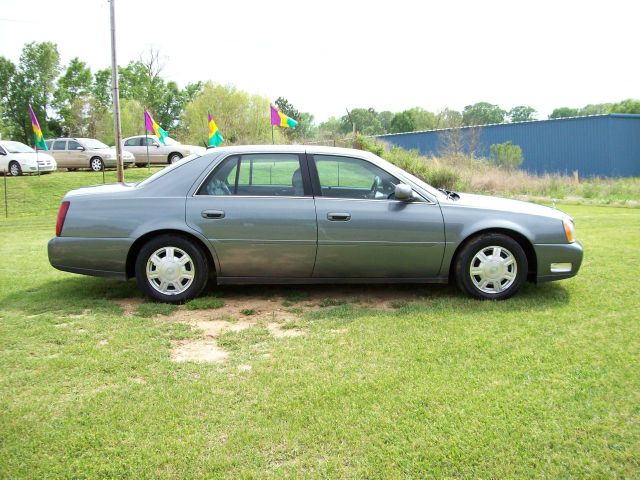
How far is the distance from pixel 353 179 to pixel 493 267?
1632 mm

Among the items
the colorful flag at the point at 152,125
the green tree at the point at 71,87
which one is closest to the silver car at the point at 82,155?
the colorful flag at the point at 152,125

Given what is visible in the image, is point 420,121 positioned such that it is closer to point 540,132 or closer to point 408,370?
point 540,132

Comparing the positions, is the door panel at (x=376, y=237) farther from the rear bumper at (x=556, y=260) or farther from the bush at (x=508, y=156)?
the bush at (x=508, y=156)

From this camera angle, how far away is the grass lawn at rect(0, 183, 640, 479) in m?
2.79

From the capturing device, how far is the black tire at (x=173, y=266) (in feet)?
18.3

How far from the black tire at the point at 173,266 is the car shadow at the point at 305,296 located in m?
0.36

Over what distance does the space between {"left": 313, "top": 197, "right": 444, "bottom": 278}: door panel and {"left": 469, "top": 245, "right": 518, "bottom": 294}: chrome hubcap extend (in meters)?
0.38

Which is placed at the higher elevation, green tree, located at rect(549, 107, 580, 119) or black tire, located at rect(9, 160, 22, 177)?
green tree, located at rect(549, 107, 580, 119)

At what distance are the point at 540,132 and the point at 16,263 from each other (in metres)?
31.9

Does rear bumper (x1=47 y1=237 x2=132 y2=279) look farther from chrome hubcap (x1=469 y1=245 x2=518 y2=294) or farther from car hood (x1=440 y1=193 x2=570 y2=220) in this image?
chrome hubcap (x1=469 y1=245 x2=518 y2=294)

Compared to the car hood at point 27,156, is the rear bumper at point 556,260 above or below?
below

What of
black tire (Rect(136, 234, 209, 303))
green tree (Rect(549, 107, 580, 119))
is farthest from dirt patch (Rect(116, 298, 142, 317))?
green tree (Rect(549, 107, 580, 119))

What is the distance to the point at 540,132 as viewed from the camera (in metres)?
33.8

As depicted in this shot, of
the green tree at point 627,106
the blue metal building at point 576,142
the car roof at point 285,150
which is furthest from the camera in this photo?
the green tree at point 627,106
